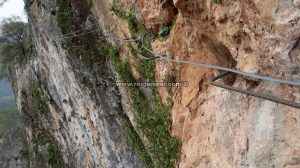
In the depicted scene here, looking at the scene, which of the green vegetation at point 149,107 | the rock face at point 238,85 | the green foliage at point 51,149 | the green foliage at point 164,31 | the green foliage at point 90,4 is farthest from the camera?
the green foliage at point 51,149

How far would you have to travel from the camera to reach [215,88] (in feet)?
17.3

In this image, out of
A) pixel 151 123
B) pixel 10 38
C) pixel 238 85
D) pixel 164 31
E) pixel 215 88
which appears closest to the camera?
pixel 238 85

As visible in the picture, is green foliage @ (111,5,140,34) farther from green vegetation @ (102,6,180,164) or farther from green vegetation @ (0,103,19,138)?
green vegetation @ (0,103,19,138)

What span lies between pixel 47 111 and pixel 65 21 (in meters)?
4.71

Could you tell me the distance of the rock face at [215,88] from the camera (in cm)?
380

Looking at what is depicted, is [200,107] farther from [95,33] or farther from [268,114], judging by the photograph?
[95,33]

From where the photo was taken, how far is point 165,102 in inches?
275

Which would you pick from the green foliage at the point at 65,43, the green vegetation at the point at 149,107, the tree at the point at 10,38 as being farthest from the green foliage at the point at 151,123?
the tree at the point at 10,38

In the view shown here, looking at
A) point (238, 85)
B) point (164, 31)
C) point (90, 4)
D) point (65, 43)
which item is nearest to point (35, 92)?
point (65, 43)

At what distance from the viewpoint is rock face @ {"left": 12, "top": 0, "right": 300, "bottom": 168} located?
3.80 m

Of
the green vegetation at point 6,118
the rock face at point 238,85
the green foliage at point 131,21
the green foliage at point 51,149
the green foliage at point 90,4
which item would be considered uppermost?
the green foliage at point 90,4

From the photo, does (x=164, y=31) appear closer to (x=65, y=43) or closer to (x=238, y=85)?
(x=238, y=85)

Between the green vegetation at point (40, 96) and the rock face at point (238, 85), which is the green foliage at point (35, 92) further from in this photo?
the rock face at point (238, 85)

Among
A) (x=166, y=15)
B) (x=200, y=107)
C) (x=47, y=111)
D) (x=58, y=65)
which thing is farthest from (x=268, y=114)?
(x=47, y=111)
